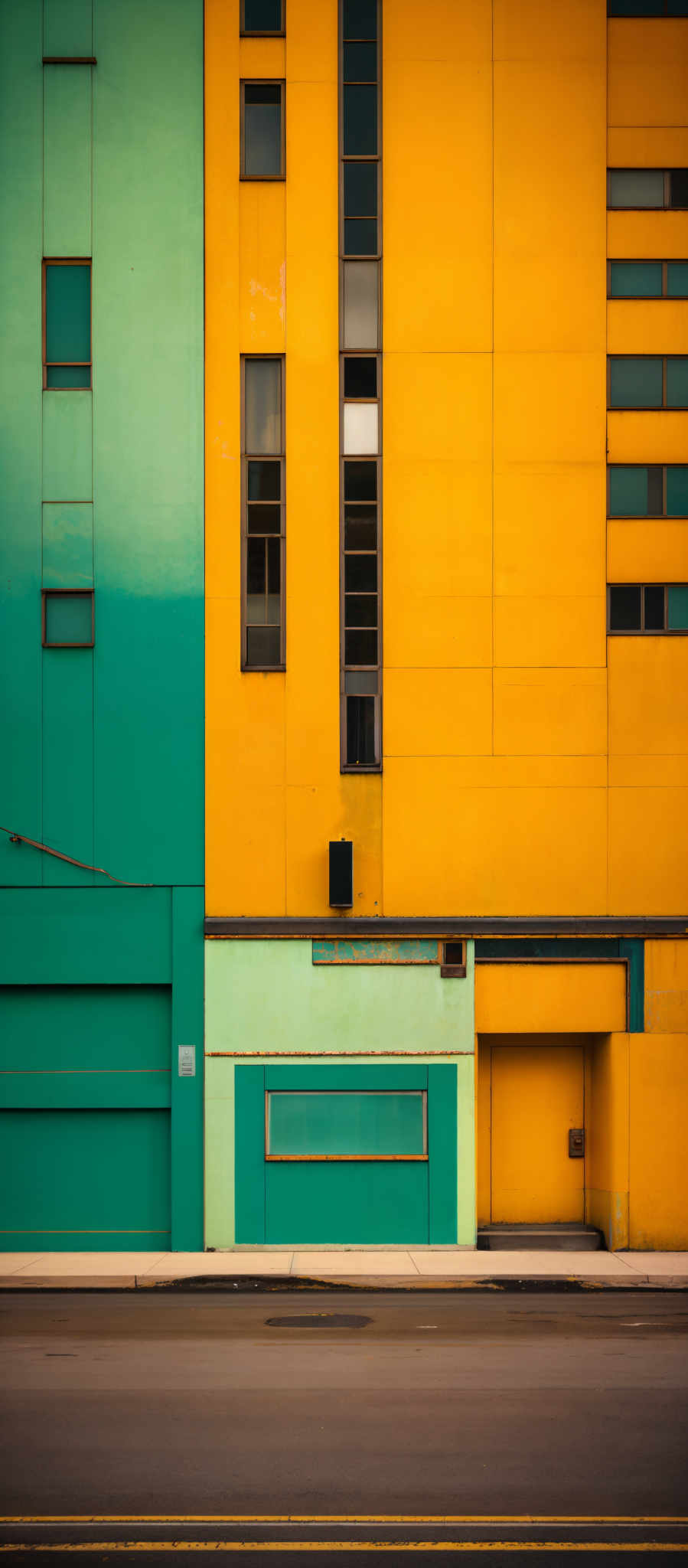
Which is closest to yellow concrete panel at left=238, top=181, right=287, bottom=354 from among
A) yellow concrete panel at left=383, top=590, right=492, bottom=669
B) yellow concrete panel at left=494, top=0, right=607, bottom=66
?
yellow concrete panel at left=494, top=0, right=607, bottom=66

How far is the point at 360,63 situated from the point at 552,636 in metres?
7.68

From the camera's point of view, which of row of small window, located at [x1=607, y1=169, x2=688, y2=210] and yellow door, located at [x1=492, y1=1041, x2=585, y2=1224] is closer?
yellow door, located at [x1=492, y1=1041, x2=585, y2=1224]

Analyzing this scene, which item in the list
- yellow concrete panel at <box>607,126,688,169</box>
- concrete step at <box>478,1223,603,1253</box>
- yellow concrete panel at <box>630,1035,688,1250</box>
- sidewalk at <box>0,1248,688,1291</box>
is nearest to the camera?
sidewalk at <box>0,1248,688,1291</box>

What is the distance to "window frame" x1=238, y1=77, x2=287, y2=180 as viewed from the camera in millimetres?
15422

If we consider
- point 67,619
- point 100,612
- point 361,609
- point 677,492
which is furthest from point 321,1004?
point 677,492

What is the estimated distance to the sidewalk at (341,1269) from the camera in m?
13.3

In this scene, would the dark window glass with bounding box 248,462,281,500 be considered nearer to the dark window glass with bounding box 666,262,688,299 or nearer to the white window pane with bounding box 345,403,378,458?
the white window pane with bounding box 345,403,378,458

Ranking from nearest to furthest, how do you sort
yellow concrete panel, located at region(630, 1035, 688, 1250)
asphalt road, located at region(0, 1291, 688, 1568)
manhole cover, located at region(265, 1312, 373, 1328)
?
asphalt road, located at region(0, 1291, 688, 1568), manhole cover, located at region(265, 1312, 373, 1328), yellow concrete panel, located at region(630, 1035, 688, 1250)

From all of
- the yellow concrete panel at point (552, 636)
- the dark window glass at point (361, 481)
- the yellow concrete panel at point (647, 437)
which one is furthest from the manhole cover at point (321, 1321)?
the yellow concrete panel at point (647, 437)

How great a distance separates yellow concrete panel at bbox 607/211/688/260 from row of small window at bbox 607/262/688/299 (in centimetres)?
10

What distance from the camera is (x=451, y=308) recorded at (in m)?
15.5

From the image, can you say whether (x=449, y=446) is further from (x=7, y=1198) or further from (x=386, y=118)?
(x=7, y=1198)

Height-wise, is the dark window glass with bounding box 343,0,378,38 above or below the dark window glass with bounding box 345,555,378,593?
above

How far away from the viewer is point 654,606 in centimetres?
1555
